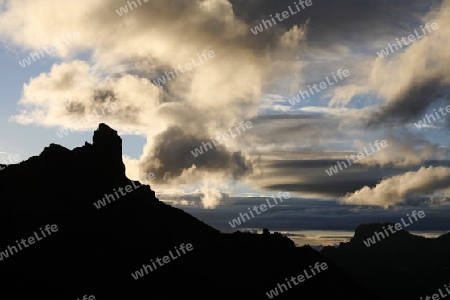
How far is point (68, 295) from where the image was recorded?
115938 millimetres

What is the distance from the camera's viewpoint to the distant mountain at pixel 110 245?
125250 mm

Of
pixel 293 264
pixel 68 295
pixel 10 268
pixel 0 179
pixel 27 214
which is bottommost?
pixel 293 264

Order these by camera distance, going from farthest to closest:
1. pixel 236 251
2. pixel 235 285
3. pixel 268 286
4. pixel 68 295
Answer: pixel 236 251 < pixel 268 286 < pixel 235 285 < pixel 68 295

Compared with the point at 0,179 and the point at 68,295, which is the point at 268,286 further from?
the point at 0,179

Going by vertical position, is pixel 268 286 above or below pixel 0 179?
below

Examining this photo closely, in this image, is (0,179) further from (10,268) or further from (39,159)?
(10,268)

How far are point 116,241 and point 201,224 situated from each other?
149ft

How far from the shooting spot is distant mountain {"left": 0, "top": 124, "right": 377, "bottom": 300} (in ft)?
411

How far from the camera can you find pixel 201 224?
187250 millimetres

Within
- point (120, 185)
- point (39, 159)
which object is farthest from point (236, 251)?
point (39, 159)

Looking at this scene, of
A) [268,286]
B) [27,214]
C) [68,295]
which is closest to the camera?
[68,295]

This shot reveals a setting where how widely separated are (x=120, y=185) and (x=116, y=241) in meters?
32.9

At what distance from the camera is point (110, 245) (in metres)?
146

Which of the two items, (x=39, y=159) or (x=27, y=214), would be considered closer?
(x=27, y=214)
